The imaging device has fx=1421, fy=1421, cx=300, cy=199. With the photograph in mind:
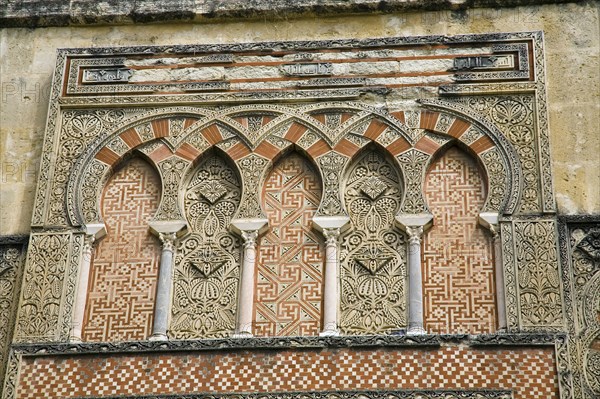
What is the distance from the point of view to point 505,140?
10.8 meters

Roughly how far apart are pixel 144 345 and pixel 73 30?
123 inches

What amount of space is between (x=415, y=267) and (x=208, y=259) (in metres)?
1.56

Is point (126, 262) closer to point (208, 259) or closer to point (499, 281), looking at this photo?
point (208, 259)

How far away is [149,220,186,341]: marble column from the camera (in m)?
10.3

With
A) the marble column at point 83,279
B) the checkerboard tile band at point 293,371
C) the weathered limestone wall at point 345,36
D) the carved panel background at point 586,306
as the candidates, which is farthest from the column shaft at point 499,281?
the marble column at point 83,279

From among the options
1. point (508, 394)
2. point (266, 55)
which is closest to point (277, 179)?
point (266, 55)

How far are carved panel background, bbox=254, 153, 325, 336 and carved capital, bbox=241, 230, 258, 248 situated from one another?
0.34 ft

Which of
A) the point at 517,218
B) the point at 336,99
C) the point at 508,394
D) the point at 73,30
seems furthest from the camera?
the point at 73,30

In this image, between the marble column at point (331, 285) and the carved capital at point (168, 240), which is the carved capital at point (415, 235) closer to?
the marble column at point (331, 285)

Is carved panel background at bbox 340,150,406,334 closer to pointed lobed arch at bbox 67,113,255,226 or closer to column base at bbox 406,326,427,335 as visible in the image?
column base at bbox 406,326,427,335

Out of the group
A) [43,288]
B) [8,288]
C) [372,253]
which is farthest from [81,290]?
[372,253]

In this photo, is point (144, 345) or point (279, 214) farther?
point (279, 214)

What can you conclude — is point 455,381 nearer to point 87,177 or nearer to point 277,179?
point 277,179

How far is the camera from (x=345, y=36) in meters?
11.6
